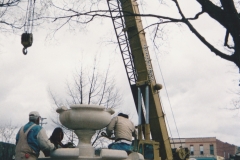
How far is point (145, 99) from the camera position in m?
13.8

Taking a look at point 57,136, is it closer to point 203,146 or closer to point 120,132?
point 120,132


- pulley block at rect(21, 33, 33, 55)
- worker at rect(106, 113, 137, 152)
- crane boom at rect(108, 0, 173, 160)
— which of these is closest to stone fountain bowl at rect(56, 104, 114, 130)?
worker at rect(106, 113, 137, 152)

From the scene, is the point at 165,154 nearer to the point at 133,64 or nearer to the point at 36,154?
the point at 133,64

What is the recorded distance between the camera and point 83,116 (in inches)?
269

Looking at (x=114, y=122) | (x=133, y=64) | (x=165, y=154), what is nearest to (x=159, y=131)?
(x=165, y=154)

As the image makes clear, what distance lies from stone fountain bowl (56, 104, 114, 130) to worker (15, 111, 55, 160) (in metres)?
0.78

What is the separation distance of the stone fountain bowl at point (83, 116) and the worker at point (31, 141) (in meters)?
0.78

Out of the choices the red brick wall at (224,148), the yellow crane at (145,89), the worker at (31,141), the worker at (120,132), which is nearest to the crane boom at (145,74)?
the yellow crane at (145,89)

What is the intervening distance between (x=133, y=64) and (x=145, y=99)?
1818 millimetres

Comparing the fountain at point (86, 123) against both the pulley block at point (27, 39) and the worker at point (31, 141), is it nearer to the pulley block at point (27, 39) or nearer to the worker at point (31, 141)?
the worker at point (31, 141)

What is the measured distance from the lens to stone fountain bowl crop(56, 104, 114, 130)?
6816mm

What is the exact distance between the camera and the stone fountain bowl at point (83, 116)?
6.82m

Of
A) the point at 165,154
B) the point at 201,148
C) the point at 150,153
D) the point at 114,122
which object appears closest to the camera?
the point at 114,122

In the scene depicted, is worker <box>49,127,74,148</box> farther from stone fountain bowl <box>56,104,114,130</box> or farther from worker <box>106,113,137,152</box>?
worker <box>106,113,137,152</box>
